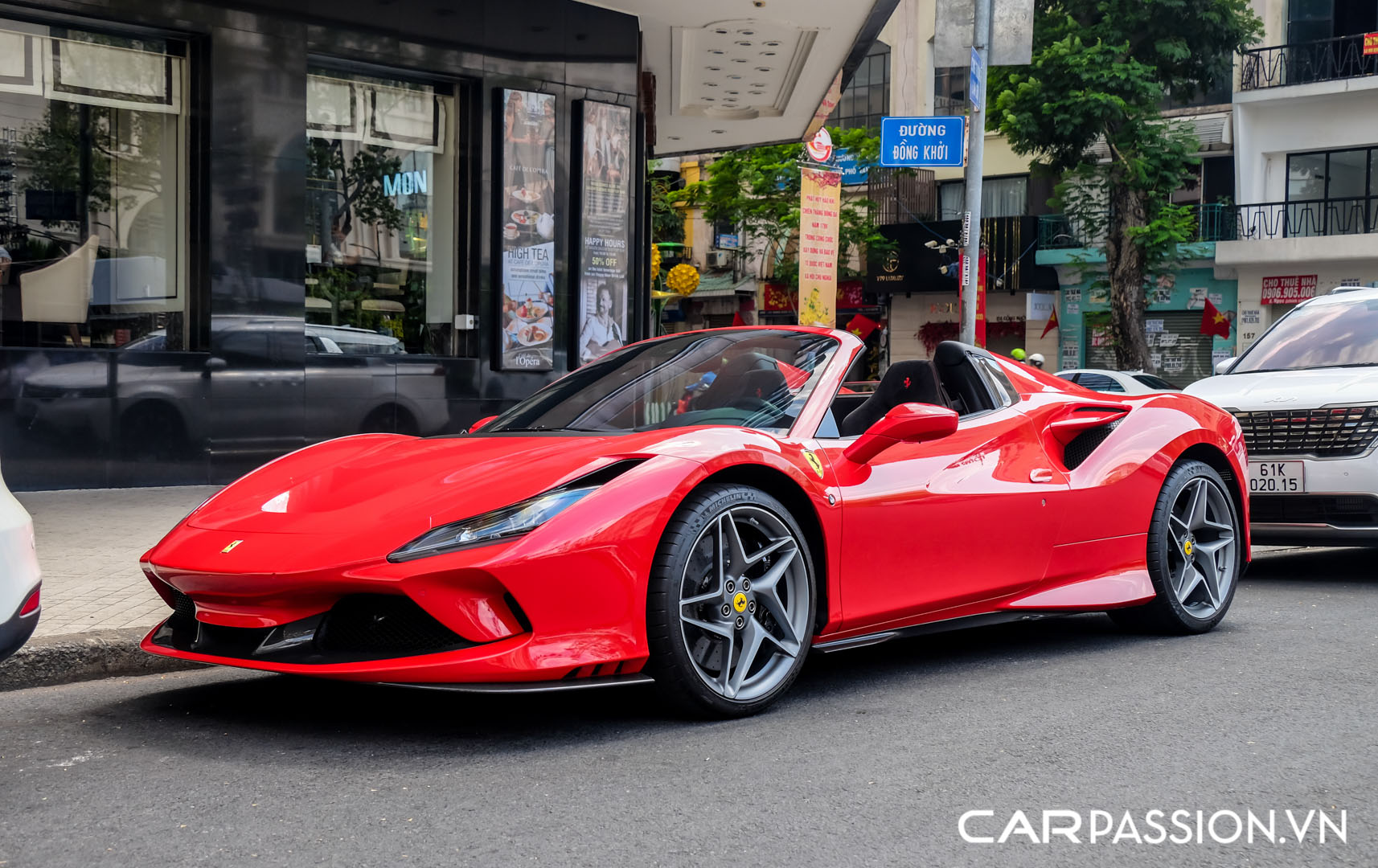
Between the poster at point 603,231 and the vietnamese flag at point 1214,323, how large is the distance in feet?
66.5

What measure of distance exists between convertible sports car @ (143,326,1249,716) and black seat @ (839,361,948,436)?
10 millimetres

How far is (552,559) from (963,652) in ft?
7.60

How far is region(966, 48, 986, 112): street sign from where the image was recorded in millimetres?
13102

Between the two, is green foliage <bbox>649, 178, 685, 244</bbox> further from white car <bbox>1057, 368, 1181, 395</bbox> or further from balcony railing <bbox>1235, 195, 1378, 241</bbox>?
white car <bbox>1057, 368, 1181, 395</bbox>

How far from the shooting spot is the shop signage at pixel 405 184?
42.5 ft

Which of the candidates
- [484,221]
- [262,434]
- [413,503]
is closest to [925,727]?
[413,503]

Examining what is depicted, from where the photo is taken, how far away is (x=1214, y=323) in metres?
30.4

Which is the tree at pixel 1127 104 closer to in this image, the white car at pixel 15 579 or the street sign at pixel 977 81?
the street sign at pixel 977 81

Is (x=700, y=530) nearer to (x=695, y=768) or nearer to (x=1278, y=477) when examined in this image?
(x=695, y=768)

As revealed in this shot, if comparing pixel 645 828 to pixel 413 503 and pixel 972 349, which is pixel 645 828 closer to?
pixel 413 503

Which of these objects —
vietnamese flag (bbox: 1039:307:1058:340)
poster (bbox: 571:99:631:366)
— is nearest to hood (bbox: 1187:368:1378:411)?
poster (bbox: 571:99:631:366)

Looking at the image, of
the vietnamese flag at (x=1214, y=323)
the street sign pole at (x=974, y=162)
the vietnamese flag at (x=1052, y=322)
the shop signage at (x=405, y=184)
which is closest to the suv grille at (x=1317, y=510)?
the street sign pole at (x=974, y=162)

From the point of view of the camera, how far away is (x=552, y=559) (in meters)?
3.54

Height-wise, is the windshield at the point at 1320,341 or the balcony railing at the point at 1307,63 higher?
the balcony railing at the point at 1307,63
